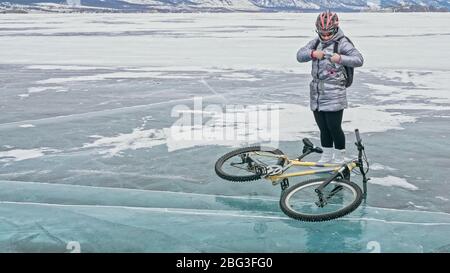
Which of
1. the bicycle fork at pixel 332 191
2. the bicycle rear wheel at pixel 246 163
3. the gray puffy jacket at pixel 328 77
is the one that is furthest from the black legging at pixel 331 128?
the bicycle fork at pixel 332 191

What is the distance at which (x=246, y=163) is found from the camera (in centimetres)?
614

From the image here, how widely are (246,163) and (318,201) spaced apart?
1217 millimetres

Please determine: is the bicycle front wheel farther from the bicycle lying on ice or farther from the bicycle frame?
the bicycle frame

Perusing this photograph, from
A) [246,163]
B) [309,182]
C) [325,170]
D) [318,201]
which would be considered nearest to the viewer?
[309,182]

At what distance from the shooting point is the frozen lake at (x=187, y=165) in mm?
4527

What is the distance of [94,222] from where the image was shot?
4852 millimetres

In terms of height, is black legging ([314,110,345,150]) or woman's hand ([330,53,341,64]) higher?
woman's hand ([330,53,341,64])

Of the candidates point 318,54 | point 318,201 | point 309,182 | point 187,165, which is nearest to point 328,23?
point 318,54

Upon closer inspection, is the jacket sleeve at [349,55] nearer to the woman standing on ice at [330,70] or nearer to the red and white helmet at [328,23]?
the woman standing on ice at [330,70]

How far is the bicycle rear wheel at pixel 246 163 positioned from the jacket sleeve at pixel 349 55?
1277mm

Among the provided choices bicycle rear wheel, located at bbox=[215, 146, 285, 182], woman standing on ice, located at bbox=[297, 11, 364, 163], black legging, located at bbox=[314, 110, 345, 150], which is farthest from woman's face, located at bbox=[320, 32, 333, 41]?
bicycle rear wheel, located at bbox=[215, 146, 285, 182]

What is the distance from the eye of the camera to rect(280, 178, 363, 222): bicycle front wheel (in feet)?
15.5

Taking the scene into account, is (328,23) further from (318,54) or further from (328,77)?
(328,77)
